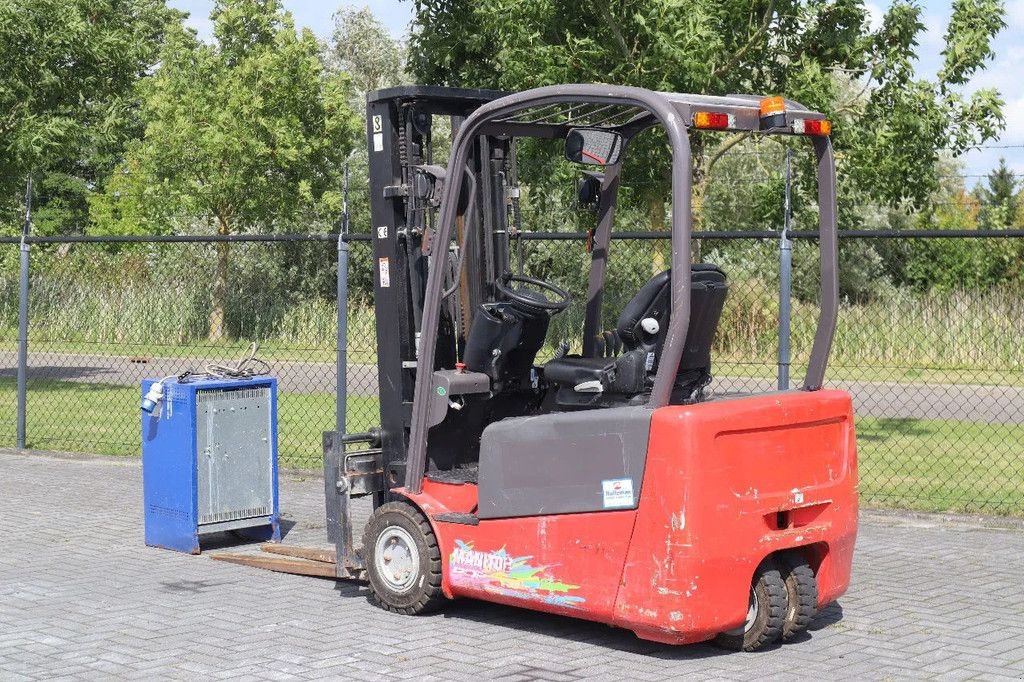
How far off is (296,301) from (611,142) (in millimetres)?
6084

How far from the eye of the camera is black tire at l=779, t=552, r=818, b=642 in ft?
23.3

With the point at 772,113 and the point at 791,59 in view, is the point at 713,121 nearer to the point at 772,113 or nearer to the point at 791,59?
the point at 772,113

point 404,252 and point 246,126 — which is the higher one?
point 246,126

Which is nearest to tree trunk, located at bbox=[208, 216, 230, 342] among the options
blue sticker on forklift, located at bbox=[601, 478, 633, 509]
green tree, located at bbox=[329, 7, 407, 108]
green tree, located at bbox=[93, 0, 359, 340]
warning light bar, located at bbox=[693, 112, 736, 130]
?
blue sticker on forklift, located at bbox=[601, 478, 633, 509]

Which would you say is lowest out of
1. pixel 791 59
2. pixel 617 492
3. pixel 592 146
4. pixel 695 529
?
pixel 695 529

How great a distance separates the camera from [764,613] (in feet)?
22.8

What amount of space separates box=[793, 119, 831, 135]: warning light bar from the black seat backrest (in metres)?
0.83

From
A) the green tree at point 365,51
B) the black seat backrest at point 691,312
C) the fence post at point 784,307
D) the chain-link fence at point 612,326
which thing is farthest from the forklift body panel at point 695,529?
the green tree at point 365,51

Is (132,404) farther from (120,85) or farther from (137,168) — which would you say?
(137,168)

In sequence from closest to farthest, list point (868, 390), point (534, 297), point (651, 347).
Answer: point (651, 347)
point (534, 297)
point (868, 390)

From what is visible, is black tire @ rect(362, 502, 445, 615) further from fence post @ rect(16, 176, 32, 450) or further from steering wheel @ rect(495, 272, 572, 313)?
fence post @ rect(16, 176, 32, 450)

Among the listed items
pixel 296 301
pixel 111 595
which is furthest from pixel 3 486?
pixel 111 595

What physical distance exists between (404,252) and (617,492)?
232 cm

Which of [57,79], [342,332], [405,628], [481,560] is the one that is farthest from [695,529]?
[57,79]
